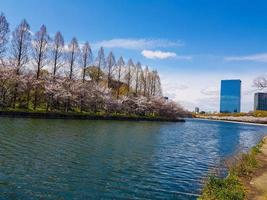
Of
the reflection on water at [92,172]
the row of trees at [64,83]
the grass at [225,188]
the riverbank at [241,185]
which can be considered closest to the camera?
the grass at [225,188]

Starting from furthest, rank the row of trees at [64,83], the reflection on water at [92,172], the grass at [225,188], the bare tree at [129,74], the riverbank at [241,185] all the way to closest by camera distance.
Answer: the bare tree at [129,74], the row of trees at [64,83], the reflection on water at [92,172], the riverbank at [241,185], the grass at [225,188]

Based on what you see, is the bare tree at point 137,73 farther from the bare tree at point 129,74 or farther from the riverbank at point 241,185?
the riverbank at point 241,185

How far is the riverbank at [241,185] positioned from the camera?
9531 millimetres

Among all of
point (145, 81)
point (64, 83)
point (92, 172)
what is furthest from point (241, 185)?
point (145, 81)

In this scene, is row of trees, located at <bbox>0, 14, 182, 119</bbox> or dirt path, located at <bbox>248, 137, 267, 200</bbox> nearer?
dirt path, located at <bbox>248, 137, 267, 200</bbox>

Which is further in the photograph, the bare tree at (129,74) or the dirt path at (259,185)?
the bare tree at (129,74)

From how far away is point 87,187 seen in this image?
11523 mm

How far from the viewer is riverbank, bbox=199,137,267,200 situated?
9531 millimetres

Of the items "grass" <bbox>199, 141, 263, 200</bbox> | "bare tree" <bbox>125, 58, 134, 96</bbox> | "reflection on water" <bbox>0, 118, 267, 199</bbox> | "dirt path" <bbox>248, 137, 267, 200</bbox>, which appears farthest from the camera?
"bare tree" <bbox>125, 58, 134, 96</bbox>

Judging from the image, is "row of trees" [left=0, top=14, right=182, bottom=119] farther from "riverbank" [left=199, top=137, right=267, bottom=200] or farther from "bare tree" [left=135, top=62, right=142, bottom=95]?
"riverbank" [left=199, top=137, right=267, bottom=200]

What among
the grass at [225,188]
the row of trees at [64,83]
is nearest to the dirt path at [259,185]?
the grass at [225,188]

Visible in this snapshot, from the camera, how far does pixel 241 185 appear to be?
37.7 feet

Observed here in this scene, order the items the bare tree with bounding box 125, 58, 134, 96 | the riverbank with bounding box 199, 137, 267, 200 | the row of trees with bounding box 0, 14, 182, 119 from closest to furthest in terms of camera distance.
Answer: the riverbank with bounding box 199, 137, 267, 200, the row of trees with bounding box 0, 14, 182, 119, the bare tree with bounding box 125, 58, 134, 96

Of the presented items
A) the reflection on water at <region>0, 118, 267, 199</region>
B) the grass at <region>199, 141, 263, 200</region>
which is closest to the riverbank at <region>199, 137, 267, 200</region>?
the grass at <region>199, 141, 263, 200</region>
